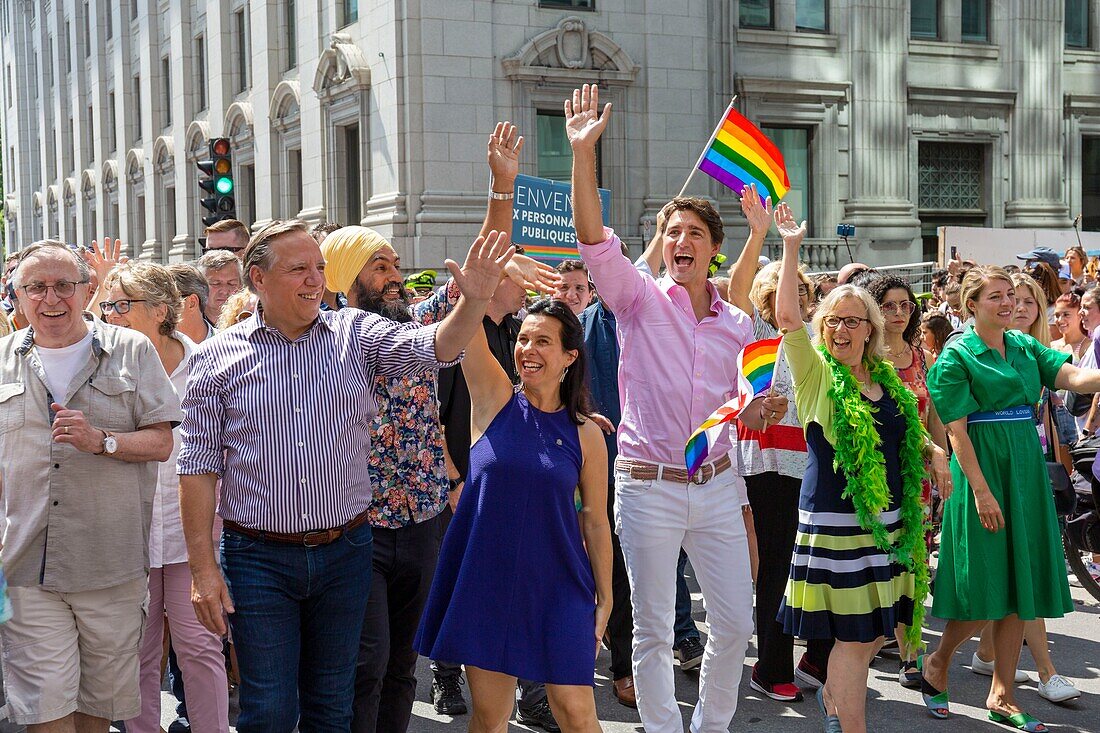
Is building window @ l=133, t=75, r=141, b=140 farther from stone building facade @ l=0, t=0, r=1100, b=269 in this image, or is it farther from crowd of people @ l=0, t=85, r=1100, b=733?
crowd of people @ l=0, t=85, r=1100, b=733

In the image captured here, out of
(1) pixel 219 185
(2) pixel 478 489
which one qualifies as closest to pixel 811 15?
(1) pixel 219 185

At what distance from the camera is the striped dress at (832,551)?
5.53 m

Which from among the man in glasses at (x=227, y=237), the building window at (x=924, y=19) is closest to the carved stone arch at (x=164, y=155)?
the building window at (x=924, y=19)

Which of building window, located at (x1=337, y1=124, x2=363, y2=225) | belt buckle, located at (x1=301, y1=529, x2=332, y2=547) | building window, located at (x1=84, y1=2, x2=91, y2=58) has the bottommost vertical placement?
belt buckle, located at (x1=301, y1=529, x2=332, y2=547)

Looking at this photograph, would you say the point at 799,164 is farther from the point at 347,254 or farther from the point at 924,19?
the point at 347,254

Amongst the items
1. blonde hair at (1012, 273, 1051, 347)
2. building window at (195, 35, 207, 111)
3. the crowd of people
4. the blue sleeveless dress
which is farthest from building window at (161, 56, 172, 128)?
the blue sleeveless dress

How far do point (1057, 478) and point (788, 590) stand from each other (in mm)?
2514

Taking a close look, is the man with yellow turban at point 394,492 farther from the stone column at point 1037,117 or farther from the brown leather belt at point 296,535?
the stone column at point 1037,117

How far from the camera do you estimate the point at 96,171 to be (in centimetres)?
4191

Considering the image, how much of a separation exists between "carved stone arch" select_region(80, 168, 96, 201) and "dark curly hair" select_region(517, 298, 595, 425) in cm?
4093

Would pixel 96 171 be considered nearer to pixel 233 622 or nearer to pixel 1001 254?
pixel 1001 254

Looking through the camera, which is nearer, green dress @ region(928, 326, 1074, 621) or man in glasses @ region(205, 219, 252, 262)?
green dress @ region(928, 326, 1074, 621)

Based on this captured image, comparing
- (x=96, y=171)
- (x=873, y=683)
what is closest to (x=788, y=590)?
(x=873, y=683)

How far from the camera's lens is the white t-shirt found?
4.87 meters
